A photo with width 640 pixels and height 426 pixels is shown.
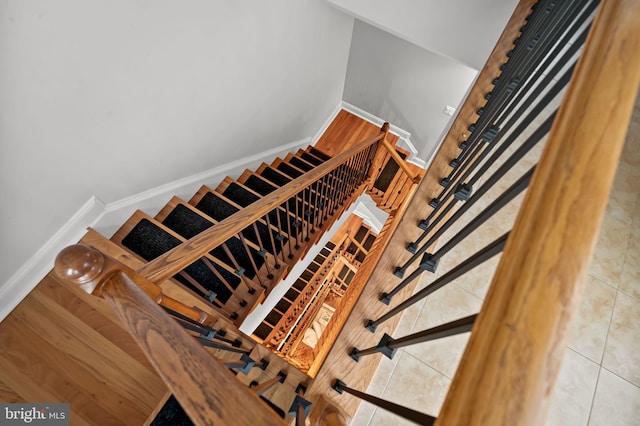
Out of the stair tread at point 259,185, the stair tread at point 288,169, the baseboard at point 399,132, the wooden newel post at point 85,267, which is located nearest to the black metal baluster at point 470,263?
the wooden newel post at point 85,267

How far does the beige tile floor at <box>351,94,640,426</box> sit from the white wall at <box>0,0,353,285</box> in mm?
1907

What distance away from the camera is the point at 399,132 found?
650cm

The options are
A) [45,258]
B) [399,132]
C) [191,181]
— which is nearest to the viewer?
[45,258]

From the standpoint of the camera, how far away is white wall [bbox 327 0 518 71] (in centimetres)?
337

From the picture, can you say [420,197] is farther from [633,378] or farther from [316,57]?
[316,57]

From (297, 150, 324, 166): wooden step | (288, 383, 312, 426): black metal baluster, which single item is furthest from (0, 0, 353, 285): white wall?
(297, 150, 324, 166): wooden step

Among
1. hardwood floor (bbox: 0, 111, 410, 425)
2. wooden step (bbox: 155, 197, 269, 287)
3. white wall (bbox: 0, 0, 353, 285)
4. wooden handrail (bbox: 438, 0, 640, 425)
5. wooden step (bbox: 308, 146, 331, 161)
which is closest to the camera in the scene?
wooden handrail (bbox: 438, 0, 640, 425)

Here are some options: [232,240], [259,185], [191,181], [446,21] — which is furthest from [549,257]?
[446,21]

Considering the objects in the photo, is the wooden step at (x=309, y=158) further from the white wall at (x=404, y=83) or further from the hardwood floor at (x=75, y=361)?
the hardwood floor at (x=75, y=361)

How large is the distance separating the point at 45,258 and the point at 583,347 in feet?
9.21

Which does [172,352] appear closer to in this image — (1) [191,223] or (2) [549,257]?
(2) [549,257]

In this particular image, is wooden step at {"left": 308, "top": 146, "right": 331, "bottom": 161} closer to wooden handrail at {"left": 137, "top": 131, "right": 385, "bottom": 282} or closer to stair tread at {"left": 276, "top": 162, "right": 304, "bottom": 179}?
stair tread at {"left": 276, "top": 162, "right": 304, "bottom": 179}

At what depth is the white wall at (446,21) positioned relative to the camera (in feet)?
11.0

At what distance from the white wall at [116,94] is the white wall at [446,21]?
0.72 meters
